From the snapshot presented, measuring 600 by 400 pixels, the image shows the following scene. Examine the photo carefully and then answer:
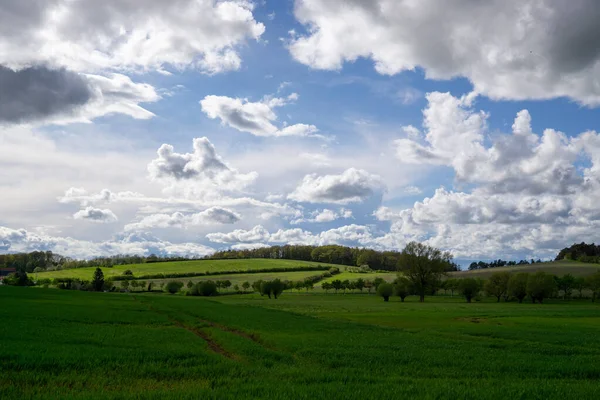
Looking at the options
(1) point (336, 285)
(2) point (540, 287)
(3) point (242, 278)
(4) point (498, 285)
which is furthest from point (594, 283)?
(3) point (242, 278)

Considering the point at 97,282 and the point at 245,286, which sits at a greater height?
the point at 97,282

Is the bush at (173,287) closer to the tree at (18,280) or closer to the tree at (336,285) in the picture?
the tree at (18,280)

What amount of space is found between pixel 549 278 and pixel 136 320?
119056mm

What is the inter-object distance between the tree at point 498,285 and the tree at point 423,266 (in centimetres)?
1953

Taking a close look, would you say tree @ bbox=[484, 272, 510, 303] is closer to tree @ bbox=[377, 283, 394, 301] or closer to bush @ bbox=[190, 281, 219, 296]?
tree @ bbox=[377, 283, 394, 301]

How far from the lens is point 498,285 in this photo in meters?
137

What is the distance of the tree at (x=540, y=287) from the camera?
12531 centimetres

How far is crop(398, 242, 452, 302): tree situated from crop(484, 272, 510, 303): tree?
19.5m

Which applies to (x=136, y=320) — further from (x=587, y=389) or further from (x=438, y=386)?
(x=587, y=389)

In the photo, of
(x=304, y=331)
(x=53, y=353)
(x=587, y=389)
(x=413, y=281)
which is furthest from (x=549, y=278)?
(x=53, y=353)

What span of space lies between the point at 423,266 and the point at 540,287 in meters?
31.9

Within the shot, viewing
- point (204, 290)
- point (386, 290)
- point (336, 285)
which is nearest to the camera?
point (386, 290)

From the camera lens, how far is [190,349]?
1037 inches

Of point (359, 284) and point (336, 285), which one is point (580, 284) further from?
point (336, 285)
